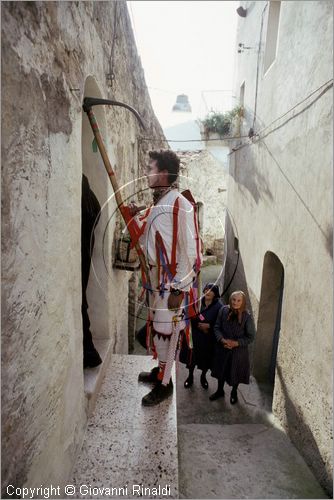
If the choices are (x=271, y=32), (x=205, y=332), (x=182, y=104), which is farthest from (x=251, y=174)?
(x=182, y=104)

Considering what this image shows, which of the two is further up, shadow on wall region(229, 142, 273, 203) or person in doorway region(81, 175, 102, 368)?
shadow on wall region(229, 142, 273, 203)

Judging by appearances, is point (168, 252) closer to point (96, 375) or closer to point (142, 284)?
point (142, 284)

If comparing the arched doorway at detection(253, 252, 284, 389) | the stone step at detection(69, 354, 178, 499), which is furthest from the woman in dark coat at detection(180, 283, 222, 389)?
the stone step at detection(69, 354, 178, 499)

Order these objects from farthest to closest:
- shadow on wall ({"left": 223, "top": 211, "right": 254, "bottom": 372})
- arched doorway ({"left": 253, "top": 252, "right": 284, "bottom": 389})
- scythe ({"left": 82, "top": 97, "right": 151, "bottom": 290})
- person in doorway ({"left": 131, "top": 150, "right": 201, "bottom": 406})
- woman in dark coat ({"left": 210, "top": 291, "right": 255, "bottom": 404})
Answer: shadow on wall ({"left": 223, "top": 211, "right": 254, "bottom": 372}), arched doorway ({"left": 253, "top": 252, "right": 284, "bottom": 389}), woman in dark coat ({"left": 210, "top": 291, "right": 255, "bottom": 404}), person in doorway ({"left": 131, "top": 150, "right": 201, "bottom": 406}), scythe ({"left": 82, "top": 97, "right": 151, "bottom": 290})

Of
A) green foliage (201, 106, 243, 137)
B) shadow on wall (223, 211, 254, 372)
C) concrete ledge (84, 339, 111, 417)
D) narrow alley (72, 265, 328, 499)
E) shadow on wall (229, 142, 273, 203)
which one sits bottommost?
narrow alley (72, 265, 328, 499)

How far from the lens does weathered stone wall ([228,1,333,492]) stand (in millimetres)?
3160

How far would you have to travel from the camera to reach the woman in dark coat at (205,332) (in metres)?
4.51

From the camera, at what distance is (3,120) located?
3.73 ft

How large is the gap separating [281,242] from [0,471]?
420cm

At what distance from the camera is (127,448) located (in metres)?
2.31

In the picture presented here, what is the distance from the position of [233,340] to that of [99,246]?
231cm

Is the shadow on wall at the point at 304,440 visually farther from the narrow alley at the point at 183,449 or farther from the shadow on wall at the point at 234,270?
the shadow on wall at the point at 234,270

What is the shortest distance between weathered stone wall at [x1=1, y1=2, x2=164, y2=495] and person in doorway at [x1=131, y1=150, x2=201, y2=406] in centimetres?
→ 65

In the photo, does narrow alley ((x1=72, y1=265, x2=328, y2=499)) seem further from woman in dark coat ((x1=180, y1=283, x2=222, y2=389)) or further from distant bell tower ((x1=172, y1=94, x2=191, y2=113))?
distant bell tower ((x1=172, y1=94, x2=191, y2=113))
